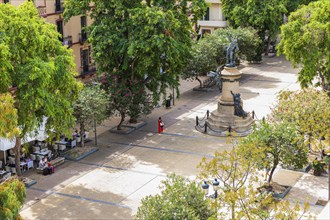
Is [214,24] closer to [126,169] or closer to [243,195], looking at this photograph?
[126,169]

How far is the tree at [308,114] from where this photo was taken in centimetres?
3034

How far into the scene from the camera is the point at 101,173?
35906mm

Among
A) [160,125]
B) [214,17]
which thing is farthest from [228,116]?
[214,17]

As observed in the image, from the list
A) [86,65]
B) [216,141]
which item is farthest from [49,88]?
[86,65]

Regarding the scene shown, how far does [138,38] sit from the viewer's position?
40062mm

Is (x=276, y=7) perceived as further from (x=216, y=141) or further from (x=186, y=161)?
(x=186, y=161)

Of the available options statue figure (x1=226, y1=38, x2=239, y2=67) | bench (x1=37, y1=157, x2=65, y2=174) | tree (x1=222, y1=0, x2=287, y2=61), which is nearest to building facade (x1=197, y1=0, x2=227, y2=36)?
tree (x1=222, y1=0, x2=287, y2=61)

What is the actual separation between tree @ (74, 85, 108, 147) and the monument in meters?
8.47

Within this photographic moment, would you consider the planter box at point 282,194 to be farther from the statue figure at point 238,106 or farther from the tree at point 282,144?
the statue figure at point 238,106

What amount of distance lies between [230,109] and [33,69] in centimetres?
1737

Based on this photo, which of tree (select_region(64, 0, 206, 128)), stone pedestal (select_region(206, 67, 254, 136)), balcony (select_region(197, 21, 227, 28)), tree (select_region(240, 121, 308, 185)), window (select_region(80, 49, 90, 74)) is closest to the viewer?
tree (select_region(240, 121, 308, 185))

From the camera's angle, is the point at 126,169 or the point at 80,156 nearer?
the point at 126,169

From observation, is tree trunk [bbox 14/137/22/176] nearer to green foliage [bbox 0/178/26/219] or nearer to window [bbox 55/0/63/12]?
green foliage [bbox 0/178/26/219]

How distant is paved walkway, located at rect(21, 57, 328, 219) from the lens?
102 feet
